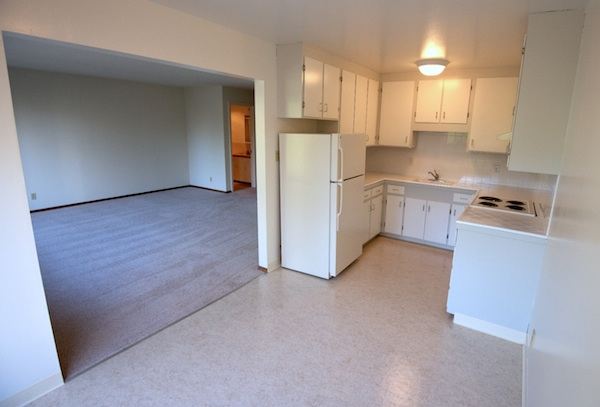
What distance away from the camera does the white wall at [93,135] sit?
5.77 meters

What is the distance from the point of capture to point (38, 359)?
6.46 ft

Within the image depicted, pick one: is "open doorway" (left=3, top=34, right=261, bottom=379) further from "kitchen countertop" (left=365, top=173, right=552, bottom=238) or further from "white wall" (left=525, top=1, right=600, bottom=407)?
"white wall" (left=525, top=1, right=600, bottom=407)

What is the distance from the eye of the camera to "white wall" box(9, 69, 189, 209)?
18.9ft

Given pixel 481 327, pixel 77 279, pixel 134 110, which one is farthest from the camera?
pixel 134 110

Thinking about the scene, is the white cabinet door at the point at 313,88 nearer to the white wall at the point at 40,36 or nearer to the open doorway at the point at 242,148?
the white wall at the point at 40,36

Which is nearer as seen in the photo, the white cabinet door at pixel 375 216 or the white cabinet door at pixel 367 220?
the white cabinet door at pixel 367 220

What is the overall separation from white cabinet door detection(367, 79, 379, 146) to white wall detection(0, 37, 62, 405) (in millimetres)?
3958

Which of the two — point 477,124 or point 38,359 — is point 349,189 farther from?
point 38,359

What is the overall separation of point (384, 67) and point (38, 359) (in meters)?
4.63

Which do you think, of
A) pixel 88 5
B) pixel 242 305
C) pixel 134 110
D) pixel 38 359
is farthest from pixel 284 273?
pixel 134 110

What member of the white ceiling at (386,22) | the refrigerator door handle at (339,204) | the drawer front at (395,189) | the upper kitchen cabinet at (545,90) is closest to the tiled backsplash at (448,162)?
the drawer front at (395,189)

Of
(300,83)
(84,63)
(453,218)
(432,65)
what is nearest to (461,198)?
(453,218)

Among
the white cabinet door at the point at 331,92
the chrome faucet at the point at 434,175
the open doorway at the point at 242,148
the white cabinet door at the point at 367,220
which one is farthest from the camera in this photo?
the open doorway at the point at 242,148

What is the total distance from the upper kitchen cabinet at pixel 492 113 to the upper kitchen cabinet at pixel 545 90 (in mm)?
1705
